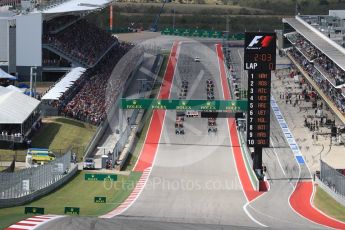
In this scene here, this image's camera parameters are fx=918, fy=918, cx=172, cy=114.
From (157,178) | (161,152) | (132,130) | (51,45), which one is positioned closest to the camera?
(157,178)

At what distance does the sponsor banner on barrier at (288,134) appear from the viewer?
77.0 metres

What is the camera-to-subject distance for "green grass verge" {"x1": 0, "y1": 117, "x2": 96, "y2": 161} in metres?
70.2

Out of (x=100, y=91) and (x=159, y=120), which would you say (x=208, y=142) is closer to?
(x=159, y=120)

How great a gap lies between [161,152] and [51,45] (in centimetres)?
2855

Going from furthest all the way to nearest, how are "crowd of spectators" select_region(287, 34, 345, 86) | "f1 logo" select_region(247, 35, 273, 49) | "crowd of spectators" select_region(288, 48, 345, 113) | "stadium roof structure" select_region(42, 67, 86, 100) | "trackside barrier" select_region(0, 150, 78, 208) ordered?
"crowd of spectators" select_region(287, 34, 345, 86), "crowd of spectators" select_region(288, 48, 345, 113), "stadium roof structure" select_region(42, 67, 86, 100), "f1 logo" select_region(247, 35, 273, 49), "trackside barrier" select_region(0, 150, 78, 208)

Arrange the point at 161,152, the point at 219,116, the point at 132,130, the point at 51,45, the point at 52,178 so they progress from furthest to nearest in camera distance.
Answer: the point at 51,45 → the point at 219,116 → the point at 132,130 → the point at 161,152 → the point at 52,178

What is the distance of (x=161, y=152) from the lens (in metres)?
79.0

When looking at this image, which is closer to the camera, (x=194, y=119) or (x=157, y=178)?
(x=157, y=178)

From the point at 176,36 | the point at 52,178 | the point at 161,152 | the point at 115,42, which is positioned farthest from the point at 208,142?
the point at 176,36

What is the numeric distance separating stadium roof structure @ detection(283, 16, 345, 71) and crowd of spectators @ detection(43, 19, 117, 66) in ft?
88.0

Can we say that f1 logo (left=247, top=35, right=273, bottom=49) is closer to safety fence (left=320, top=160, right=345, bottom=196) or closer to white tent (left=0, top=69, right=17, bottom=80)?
safety fence (left=320, top=160, right=345, bottom=196)

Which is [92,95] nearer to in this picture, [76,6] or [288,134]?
[288,134]

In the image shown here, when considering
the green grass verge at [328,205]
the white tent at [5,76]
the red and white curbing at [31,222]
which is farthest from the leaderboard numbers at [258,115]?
the white tent at [5,76]

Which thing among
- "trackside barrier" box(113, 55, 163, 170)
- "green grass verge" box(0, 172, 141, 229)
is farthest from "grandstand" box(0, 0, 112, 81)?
"green grass verge" box(0, 172, 141, 229)
